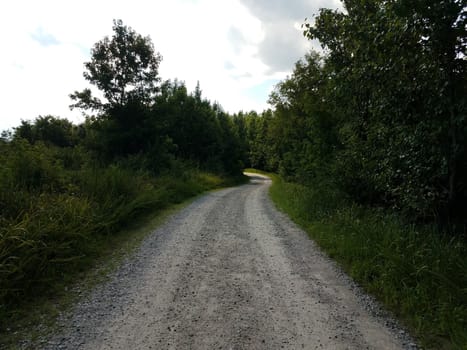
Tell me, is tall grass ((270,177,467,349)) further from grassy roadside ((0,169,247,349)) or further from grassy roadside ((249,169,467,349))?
grassy roadside ((0,169,247,349))

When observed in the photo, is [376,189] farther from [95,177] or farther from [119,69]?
[119,69]

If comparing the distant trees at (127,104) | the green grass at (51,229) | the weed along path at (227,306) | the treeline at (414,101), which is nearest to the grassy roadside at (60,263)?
the green grass at (51,229)

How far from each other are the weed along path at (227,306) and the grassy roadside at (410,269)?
29 centimetres

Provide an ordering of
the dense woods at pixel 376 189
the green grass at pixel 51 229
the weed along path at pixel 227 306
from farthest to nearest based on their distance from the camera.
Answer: the dense woods at pixel 376 189 < the green grass at pixel 51 229 < the weed along path at pixel 227 306

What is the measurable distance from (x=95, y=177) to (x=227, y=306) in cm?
647

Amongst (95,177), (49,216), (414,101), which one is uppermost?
(414,101)

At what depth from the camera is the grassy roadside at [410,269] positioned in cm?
301

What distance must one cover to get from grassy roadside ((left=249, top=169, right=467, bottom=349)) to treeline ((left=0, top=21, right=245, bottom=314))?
4.78 meters

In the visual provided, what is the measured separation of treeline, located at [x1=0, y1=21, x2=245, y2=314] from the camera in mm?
4027

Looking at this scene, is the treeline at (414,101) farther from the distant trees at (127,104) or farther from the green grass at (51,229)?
the distant trees at (127,104)

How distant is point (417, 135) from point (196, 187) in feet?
43.5

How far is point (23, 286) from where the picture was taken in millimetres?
3646

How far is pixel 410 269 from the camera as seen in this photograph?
154 inches

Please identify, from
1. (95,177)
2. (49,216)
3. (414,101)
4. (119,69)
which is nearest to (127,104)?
(119,69)
